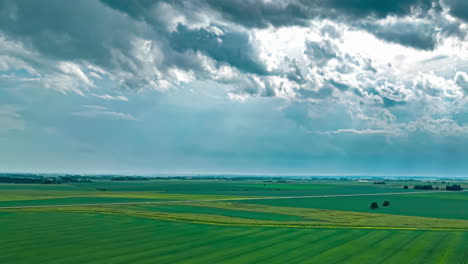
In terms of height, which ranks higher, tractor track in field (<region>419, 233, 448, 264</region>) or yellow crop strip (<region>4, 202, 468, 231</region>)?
yellow crop strip (<region>4, 202, 468, 231</region>)

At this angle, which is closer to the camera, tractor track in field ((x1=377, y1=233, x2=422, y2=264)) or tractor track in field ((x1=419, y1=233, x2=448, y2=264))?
tractor track in field ((x1=419, y1=233, x2=448, y2=264))

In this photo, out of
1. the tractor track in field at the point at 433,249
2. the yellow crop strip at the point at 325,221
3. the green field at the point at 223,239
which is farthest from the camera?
the yellow crop strip at the point at 325,221

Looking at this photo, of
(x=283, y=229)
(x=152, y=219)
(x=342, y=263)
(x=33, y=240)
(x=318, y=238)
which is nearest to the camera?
(x=342, y=263)

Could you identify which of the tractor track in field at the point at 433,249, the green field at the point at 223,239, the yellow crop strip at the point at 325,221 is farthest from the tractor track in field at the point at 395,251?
the yellow crop strip at the point at 325,221

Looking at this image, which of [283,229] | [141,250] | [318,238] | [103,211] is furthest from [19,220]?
[318,238]

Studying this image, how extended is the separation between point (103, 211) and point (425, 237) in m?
62.6

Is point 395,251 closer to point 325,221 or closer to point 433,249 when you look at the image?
point 433,249

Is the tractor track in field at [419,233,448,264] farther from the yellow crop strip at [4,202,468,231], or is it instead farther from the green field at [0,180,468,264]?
the yellow crop strip at [4,202,468,231]

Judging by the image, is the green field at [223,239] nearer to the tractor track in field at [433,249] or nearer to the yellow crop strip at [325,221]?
the tractor track in field at [433,249]

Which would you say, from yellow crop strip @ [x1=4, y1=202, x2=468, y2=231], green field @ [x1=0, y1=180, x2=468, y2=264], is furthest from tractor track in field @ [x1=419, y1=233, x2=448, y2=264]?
yellow crop strip @ [x1=4, y1=202, x2=468, y2=231]

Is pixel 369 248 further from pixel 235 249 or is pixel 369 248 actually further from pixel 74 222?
pixel 74 222

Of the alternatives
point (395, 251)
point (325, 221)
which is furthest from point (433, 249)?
point (325, 221)

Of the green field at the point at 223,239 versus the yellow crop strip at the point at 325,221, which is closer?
the green field at the point at 223,239

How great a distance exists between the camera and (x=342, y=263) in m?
38.0
